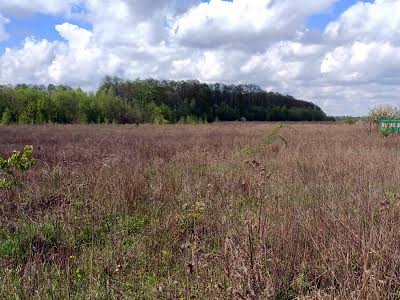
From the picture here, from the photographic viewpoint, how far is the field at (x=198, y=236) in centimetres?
314

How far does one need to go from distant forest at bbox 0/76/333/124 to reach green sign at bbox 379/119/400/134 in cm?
4052

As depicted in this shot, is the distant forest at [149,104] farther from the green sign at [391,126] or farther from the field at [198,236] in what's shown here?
the field at [198,236]

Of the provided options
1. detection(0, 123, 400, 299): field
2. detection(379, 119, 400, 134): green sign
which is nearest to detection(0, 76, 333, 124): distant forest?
detection(379, 119, 400, 134): green sign

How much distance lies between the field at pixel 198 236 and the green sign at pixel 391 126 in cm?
1540

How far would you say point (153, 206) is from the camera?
225 inches

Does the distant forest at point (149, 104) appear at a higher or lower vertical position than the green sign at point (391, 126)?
higher

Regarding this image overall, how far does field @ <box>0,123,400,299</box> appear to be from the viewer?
314 cm

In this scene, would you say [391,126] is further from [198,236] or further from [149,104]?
[149,104]

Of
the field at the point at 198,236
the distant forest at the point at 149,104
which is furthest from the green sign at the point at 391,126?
the distant forest at the point at 149,104

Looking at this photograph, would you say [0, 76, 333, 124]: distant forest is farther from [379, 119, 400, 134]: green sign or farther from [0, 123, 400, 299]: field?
[0, 123, 400, 299]: field

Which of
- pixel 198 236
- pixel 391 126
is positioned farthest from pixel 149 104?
pixel 198 236

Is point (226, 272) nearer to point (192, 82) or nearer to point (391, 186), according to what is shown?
point (391, 186)

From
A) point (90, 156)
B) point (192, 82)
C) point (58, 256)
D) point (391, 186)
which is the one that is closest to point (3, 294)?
point (58, 256)

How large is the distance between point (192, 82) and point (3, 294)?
91727 millimetres
